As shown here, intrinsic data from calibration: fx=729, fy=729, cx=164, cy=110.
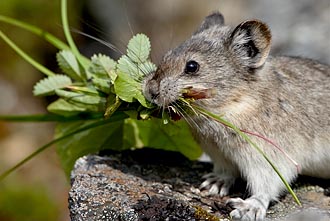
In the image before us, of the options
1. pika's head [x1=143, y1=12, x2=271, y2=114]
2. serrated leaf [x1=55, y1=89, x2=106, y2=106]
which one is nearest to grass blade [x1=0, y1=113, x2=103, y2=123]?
serrated leaf [x1=55, y1=89, x2=106, y2=106]

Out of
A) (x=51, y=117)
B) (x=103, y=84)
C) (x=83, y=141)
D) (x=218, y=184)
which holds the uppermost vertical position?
(x=103, y=84)

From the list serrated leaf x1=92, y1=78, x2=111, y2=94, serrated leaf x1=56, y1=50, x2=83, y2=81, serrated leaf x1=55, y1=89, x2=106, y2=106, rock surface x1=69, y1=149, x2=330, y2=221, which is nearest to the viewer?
rock surface x1=69, y1=149, x2=330, y2=221

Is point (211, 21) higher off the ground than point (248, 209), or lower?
higher

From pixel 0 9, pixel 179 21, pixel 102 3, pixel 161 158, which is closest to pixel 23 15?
pixel 0 9

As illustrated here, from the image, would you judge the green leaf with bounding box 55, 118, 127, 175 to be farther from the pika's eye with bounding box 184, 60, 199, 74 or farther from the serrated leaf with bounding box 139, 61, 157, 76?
the pika's eye with bounding box 184, 60, 199, 74

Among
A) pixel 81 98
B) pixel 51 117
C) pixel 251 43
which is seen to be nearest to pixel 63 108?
pixel 51 117

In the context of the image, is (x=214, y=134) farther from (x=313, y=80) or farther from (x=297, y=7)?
(x=297, y=7)

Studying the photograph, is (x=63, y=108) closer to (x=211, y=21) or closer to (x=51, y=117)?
(x=51, y=117)
